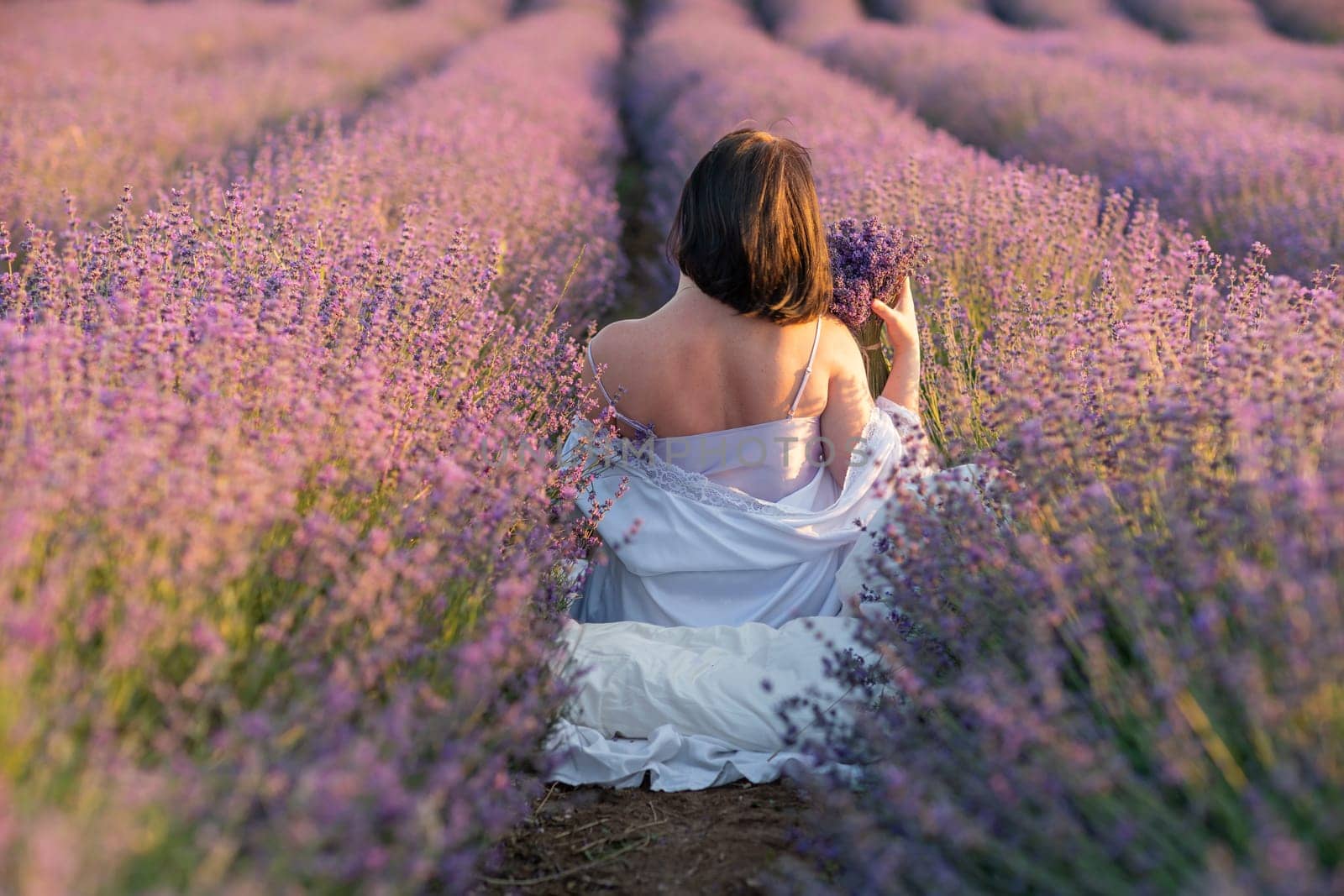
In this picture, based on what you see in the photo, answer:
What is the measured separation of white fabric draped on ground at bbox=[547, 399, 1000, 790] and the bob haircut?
444mm

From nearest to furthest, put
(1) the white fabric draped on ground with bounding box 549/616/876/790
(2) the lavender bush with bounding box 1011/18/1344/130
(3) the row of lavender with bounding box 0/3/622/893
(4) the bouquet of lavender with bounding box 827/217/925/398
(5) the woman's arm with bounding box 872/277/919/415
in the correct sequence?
(3) the row of lavender with bounding box 0/3/622/893
(1) the white fabric draped on ground with bounding box 549/616/876/790
(4) the bouquet of lavender with bounding box 827/217/925/398
(5) the woman's arm with bounding box 872/277/919/415
(2) the lavender bush with bounding box 1011/18/1344/130

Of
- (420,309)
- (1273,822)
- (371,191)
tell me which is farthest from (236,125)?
(1273,822)

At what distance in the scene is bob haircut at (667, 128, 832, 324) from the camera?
2639mm

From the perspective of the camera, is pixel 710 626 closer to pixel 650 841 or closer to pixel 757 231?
pixel 650 841

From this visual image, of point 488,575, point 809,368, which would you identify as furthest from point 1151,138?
point 488,575

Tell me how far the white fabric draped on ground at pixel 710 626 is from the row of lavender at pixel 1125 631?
0.25 metres

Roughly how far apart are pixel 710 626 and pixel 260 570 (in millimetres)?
1516

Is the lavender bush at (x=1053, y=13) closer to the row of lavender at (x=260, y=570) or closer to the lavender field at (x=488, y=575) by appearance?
the lavender field at (x=488, y=575)

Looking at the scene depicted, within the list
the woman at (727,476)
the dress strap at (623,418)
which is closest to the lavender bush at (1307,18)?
the woman at (727,476)

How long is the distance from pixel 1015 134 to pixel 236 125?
5.29 metres

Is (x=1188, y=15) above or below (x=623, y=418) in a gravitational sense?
below

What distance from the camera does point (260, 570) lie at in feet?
5.15

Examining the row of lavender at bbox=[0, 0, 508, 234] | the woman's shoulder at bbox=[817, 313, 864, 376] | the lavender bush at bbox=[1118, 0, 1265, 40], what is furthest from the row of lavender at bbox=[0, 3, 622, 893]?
the lavender bush at bbox=[1118, 0, 1265, 40]

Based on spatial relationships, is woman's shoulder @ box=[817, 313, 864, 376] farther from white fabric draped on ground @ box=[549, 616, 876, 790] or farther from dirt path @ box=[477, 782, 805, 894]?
dirt path @ box=[477, 782, 805, 894]
